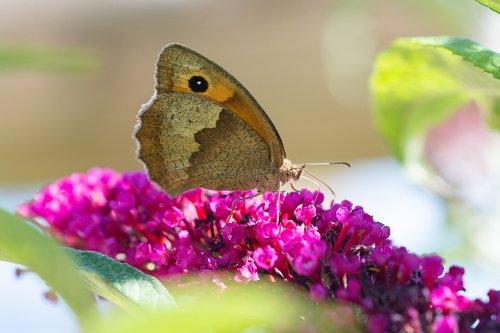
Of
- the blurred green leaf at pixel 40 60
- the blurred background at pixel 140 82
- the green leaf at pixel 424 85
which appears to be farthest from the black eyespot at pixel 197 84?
the blurred background at pixel 140 82

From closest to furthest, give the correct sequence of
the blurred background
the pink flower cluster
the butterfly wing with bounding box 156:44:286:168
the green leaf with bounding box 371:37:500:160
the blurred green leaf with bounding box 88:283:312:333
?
the blurred green leaf with bounding box 88:283:312:333
the pink flower cluster
the green leaf with bounding box 371:37:500:160
the butterfly wing with bounding box 156:44:286:168
the blurred background

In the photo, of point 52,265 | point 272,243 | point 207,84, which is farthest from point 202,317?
point 207,84

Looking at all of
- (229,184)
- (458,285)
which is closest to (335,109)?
(229,184)

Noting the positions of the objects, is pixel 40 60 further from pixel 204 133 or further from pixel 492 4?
pixel 492 4

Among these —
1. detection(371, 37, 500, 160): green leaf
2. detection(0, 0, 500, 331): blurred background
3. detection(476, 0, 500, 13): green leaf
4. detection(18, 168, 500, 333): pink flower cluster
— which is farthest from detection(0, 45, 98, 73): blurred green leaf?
detection(0, 0, 500, 331): blurred background

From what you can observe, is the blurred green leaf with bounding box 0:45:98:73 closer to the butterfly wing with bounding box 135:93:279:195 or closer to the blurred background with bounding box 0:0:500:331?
the butterfly wing with bounding box 135:93:279:195

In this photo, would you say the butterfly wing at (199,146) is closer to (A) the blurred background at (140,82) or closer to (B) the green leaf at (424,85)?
(B) the green leaf at (424,85)

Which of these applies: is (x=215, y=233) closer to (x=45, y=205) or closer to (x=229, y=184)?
(x=229, y=184)
